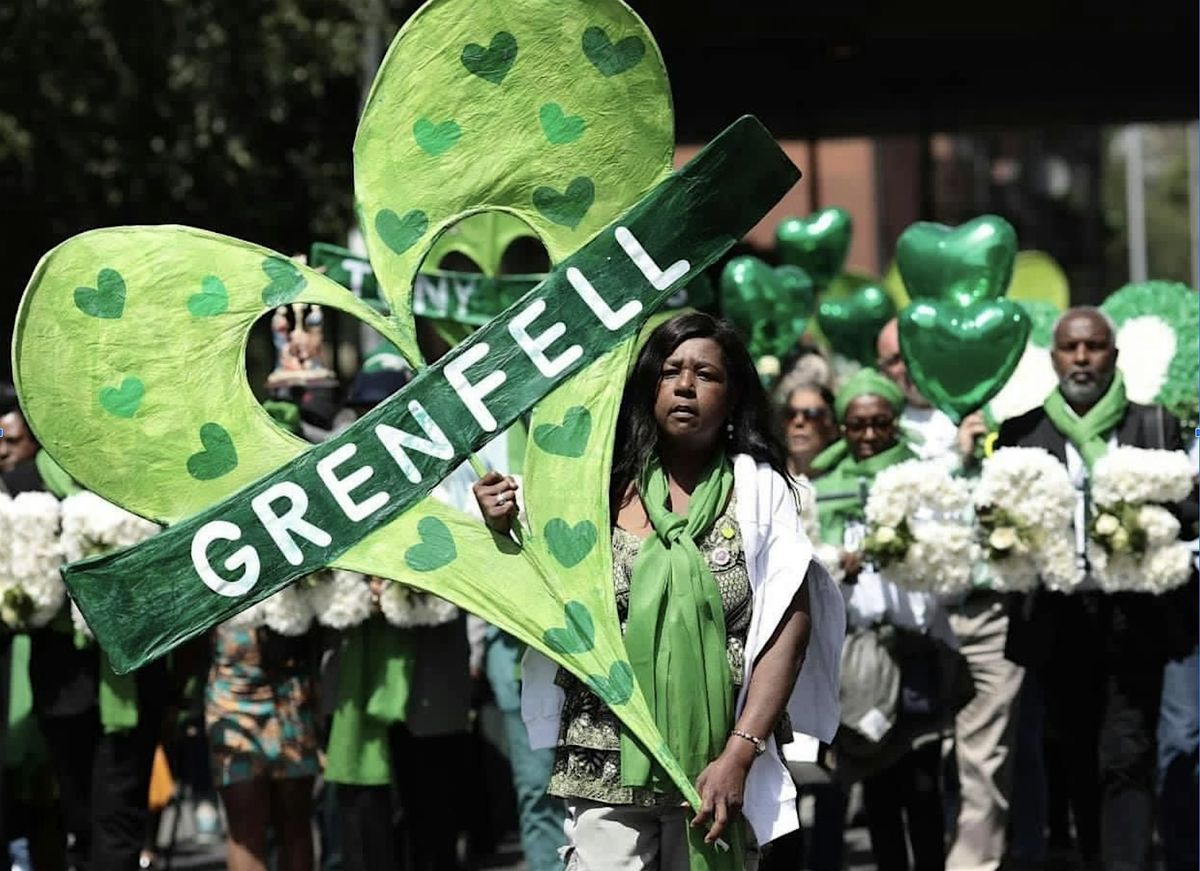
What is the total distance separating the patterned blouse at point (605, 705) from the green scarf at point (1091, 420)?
3123 mm

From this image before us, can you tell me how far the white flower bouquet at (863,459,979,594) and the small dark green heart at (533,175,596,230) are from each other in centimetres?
272

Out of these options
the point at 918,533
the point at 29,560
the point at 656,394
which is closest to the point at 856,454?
the point at 918,533

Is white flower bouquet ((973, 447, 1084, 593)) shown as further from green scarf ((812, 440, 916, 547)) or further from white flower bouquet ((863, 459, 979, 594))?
green scarf ((812, 440, 916, 547))

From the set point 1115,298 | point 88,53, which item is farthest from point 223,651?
point 88,53

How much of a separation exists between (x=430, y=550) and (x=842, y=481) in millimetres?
3327

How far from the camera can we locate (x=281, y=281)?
227 inches

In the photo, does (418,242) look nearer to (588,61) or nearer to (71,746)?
(588,61)

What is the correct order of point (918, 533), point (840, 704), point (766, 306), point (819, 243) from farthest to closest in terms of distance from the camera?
point (819, 243)
point (766, 306)
point (918, 533)
point (840, 704)

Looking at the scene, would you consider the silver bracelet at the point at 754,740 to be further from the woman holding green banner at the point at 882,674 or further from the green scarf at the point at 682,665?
the woman holding green banner at the point at 882,674

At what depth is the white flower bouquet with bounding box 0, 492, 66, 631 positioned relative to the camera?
841 cm

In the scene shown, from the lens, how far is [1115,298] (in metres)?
11.0

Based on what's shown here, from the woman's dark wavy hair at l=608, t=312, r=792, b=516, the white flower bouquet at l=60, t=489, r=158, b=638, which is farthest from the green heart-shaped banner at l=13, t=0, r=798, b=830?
the white flower bouquet at l=60, t=489, r=158, b=638

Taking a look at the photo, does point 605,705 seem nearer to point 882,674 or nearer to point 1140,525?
point 882,674

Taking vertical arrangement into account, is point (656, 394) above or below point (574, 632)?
above
